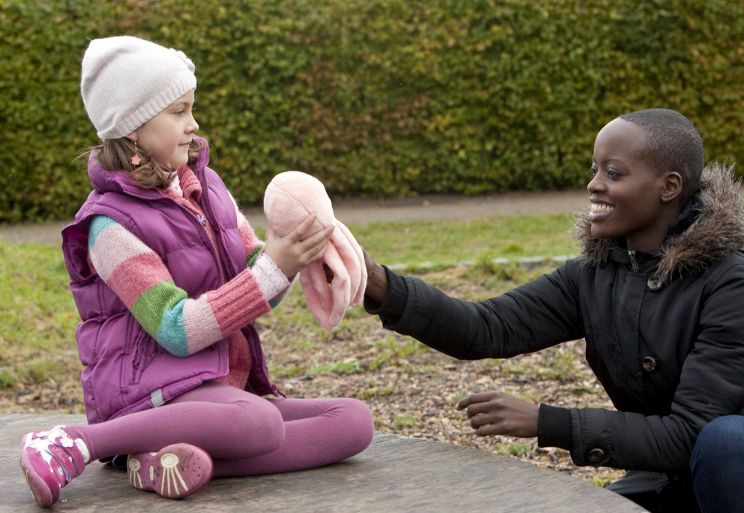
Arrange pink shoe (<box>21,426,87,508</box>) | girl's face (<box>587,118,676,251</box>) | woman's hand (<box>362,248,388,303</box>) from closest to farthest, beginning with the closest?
pink shoe (<box>21,426,87,508</box>)
girl's face (<box>587,118,676,251</box>)
woman's hand (<box>362,248,388,303</box>)

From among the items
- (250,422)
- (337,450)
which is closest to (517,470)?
(337,450)

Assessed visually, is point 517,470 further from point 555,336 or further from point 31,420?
point 31,420

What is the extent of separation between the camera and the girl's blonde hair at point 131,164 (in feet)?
9.52

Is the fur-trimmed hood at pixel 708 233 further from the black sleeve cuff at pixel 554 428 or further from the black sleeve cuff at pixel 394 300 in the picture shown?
the black sleeve cuff at pixel 394 300

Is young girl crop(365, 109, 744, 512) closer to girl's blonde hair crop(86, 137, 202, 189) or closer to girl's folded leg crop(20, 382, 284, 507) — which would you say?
girl's folded leg crop(20, 382, 284, 507)

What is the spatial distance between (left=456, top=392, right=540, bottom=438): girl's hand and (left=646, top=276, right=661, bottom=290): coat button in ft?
1.37

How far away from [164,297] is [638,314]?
1.16 metres

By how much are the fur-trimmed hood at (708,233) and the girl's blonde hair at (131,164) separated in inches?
49.1

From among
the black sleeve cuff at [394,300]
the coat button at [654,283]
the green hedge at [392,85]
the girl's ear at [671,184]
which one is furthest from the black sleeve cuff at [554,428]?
the green hedge at [392,85]

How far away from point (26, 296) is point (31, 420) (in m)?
3.51

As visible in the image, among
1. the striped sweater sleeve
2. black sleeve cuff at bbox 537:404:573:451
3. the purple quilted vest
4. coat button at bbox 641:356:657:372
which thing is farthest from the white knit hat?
coat button at bbox 641:356:657:372

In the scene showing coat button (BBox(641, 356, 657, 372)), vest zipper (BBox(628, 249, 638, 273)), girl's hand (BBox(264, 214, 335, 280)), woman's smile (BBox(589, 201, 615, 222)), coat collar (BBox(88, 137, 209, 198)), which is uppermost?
coat collar (BBox(88, 137, 209, 198))

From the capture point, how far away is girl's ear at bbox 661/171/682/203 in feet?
9.76

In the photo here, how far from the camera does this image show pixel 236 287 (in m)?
2.84
